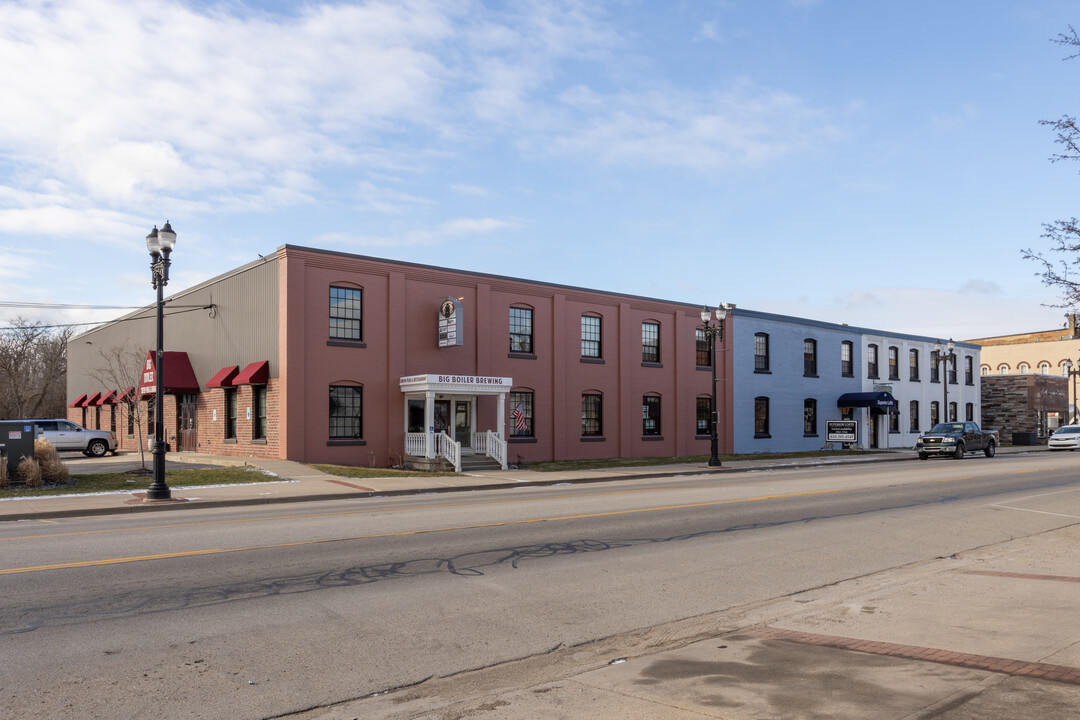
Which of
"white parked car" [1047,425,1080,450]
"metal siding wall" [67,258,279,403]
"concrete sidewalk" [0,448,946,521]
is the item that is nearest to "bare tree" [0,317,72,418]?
"metal siding wall" [67,258,279,403]

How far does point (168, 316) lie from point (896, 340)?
40239 mm

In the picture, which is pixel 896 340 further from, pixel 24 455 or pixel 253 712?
pixel 253 712

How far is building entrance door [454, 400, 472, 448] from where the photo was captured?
30547 mm

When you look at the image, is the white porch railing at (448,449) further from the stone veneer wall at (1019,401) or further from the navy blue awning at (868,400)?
the stone veneer wall at (1019,401)

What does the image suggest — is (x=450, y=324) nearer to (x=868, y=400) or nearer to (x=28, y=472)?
(x=28, y=472)

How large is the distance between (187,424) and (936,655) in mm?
33602

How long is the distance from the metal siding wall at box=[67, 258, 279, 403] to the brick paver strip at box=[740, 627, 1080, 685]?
23029mm

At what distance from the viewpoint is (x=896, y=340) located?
165ft

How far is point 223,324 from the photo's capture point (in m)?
31.6

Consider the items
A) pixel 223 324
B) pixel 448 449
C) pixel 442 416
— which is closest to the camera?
pixel 448 449

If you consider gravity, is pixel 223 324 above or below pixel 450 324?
above

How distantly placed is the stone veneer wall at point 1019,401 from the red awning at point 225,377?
175 feet

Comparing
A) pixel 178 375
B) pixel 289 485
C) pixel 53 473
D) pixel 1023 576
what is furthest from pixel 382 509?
pixel 178 375

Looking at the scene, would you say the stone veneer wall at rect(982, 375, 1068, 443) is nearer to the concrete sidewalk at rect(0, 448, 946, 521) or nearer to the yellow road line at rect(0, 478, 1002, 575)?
the concrete sidewalk at rect(0, 448, 946, 521)
